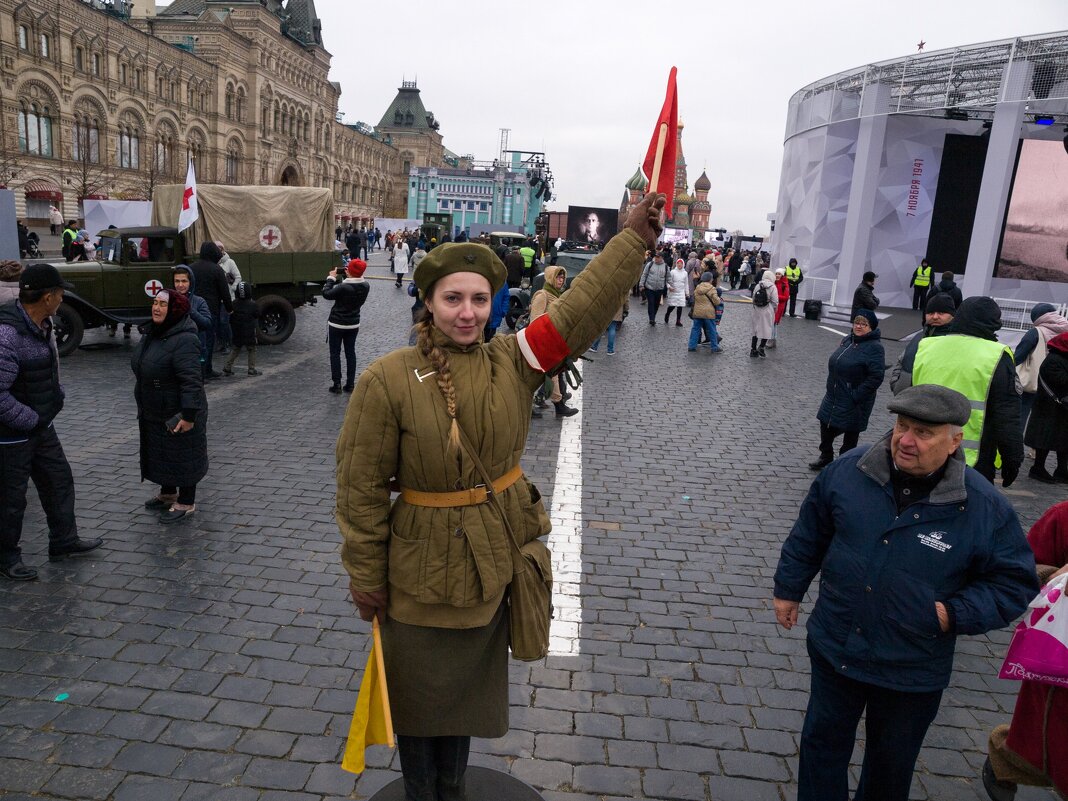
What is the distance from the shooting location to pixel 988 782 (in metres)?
3.11

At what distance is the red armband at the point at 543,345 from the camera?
238 centimetres

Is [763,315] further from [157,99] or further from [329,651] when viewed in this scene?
[157,99]

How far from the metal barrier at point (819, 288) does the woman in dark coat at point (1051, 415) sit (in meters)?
17.7

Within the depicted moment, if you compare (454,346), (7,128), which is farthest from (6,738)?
(7,128)

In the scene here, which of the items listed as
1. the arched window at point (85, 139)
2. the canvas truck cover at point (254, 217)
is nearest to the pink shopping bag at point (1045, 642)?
the canvas truck cover at point (254, 217)

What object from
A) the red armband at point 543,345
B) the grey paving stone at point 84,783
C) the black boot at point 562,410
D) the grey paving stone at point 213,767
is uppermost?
the red armband at point 543,345

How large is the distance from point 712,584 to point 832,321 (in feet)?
67.5

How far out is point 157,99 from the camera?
48938mm

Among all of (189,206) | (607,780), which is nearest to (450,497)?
(607,780)

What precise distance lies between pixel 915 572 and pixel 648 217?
1456 mm

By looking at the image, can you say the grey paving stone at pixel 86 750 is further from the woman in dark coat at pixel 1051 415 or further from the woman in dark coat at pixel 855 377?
the woman in dark coat at pixel 1051 415

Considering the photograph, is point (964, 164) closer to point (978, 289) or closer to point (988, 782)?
point (978, 289)

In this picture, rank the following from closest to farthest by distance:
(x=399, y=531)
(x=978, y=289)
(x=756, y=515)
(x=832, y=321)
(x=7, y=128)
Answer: (x=399, y=531) → (x=756, y=515) → (x=978, y=289) → (x=832, y=321) → (x=7, y=128)

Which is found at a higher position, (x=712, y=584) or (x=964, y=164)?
(x=964, y=164)
